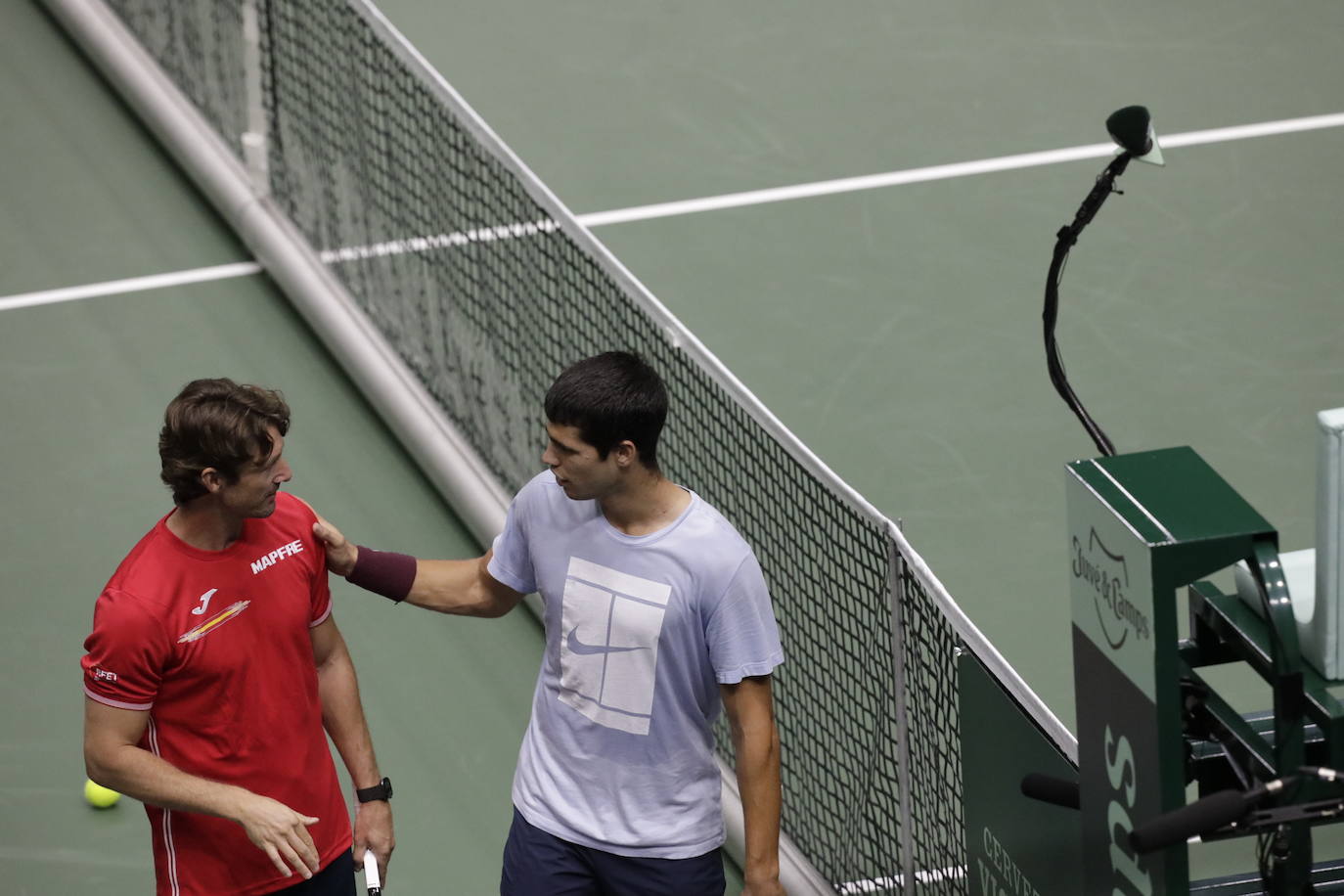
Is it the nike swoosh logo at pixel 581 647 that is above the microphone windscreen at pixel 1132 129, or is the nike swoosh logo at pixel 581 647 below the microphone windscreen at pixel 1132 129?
below

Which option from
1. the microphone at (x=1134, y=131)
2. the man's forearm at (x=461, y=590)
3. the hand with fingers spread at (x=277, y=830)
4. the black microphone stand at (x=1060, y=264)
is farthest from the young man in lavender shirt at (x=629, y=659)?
the microphone at (x=1134, y=131)

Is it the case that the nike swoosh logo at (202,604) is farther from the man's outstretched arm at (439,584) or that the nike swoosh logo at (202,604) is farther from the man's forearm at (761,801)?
the man's forearm at (761,801)

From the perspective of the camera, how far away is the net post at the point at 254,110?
749 centimetres

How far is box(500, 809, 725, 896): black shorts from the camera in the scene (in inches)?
162

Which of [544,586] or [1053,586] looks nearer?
[544,586]

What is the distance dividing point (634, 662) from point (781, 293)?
13.2 feet

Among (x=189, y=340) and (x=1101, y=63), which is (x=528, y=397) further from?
(x=1101, y=63)

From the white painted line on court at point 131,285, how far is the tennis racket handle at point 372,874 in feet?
13.7

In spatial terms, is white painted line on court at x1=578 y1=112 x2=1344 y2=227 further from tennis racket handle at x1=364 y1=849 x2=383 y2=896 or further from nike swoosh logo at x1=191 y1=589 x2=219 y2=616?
nike swoosh logo at x1=191 y1=589 x2=219 y2=616

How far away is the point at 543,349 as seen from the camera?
634cm

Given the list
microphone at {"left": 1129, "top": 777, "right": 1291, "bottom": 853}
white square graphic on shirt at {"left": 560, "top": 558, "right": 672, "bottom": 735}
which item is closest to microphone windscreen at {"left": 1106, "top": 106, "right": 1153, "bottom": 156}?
microphone at {"left": 1129, "top": 777, "right": 1291, "bottom": 853}

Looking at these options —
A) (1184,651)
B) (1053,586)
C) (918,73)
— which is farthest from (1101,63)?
(1184,651)

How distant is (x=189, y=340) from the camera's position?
745 cm

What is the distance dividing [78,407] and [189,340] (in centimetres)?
57
